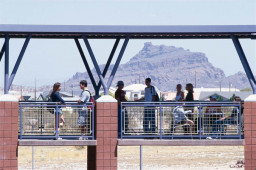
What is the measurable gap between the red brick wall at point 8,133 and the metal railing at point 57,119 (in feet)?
0.87

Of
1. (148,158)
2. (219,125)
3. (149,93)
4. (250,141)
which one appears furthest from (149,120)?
(148,158)

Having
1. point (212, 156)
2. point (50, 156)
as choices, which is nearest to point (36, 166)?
point (50, 156)

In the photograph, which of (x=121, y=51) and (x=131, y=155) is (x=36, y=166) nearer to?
(x=131, y=155)

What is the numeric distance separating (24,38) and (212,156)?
39.5m

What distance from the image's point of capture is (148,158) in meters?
62.4

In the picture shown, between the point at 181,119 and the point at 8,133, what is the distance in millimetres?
4950

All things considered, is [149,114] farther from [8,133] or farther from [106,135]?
[8,133]

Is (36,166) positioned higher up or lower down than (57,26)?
lower down

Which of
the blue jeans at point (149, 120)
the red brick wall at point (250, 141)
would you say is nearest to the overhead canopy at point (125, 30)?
the blue jeans at point (149, 120)

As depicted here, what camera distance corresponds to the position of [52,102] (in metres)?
23.9

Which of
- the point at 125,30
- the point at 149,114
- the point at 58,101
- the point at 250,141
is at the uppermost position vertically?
the point at 125,30

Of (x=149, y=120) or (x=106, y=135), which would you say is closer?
(x=106, y=135)

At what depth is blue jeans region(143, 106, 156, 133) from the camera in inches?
953

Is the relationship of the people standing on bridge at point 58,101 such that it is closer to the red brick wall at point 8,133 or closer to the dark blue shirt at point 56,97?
the dark blue shirt at point 56,97
